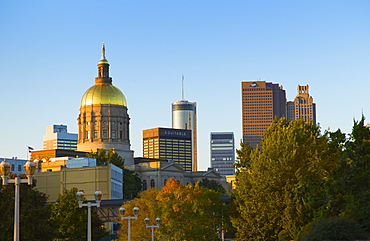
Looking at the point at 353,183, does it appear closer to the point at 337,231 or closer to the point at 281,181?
the point at 337,231

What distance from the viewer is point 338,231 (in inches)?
2147

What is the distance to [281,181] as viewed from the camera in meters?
74.0

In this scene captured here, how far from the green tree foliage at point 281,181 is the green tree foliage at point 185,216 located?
582 cm

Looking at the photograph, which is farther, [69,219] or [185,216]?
[185,216]

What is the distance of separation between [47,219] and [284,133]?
86.6 feet

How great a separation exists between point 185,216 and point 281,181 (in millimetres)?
14677

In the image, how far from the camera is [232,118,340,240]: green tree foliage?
234 ft

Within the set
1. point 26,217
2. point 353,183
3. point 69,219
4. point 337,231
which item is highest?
point 353,183

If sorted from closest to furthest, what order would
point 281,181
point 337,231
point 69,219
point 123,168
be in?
point 337,231, point 69,219, point 281,181, point 123,168

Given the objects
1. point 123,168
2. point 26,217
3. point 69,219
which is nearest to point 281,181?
point 69,219

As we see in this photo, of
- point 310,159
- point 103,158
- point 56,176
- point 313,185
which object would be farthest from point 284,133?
point 103,158

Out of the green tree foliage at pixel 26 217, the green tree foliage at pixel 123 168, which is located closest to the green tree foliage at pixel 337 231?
the green tree foliage at pixel 26 217

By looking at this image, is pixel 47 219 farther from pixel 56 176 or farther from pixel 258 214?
pixel 56 176

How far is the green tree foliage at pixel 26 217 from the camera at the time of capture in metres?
59.4
